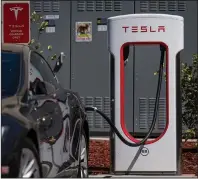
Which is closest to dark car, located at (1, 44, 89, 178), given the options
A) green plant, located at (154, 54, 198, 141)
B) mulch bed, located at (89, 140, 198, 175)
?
mulch bed, located at (89, 140, 198, 175)

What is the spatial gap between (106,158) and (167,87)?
1.91 meters

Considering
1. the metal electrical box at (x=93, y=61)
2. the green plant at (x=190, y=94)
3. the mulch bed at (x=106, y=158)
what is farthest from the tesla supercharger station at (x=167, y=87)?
the metal electrical box at (x=93, y=61)

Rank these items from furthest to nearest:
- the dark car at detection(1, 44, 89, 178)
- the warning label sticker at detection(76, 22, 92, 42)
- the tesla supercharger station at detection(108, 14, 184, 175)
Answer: the warning label sticker at detection(76, 22, 92, 42)
the tesla supercharger station at detection(108, 14, 184, 175)
the dark car at detection(1, 44, 89, 178)

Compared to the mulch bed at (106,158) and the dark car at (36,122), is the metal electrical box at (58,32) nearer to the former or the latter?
the mulch bed at (106,158)

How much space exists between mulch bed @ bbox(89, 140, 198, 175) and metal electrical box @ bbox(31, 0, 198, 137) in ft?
4.18

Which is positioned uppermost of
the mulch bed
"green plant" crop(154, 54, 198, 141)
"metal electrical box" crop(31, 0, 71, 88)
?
"metal electrical box" crop(31, 0, 71, 88)

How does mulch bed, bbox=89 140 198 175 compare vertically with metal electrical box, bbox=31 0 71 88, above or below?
below

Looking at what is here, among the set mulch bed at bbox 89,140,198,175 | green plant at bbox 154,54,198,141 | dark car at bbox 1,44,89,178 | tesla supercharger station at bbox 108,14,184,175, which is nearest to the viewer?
dark car at bbox 1,44,89,178

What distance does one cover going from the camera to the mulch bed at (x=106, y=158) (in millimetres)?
8484

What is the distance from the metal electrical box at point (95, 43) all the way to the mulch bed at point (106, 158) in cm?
127

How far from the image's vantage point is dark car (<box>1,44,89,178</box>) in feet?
15.4

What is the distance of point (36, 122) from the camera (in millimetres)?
5117

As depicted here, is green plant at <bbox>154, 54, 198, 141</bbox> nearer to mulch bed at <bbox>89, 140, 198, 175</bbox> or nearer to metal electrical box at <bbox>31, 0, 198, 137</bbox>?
mulch bed at <bbox>89, 140, 198, 175</bbox>

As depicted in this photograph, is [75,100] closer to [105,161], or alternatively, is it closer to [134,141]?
[134,141]
